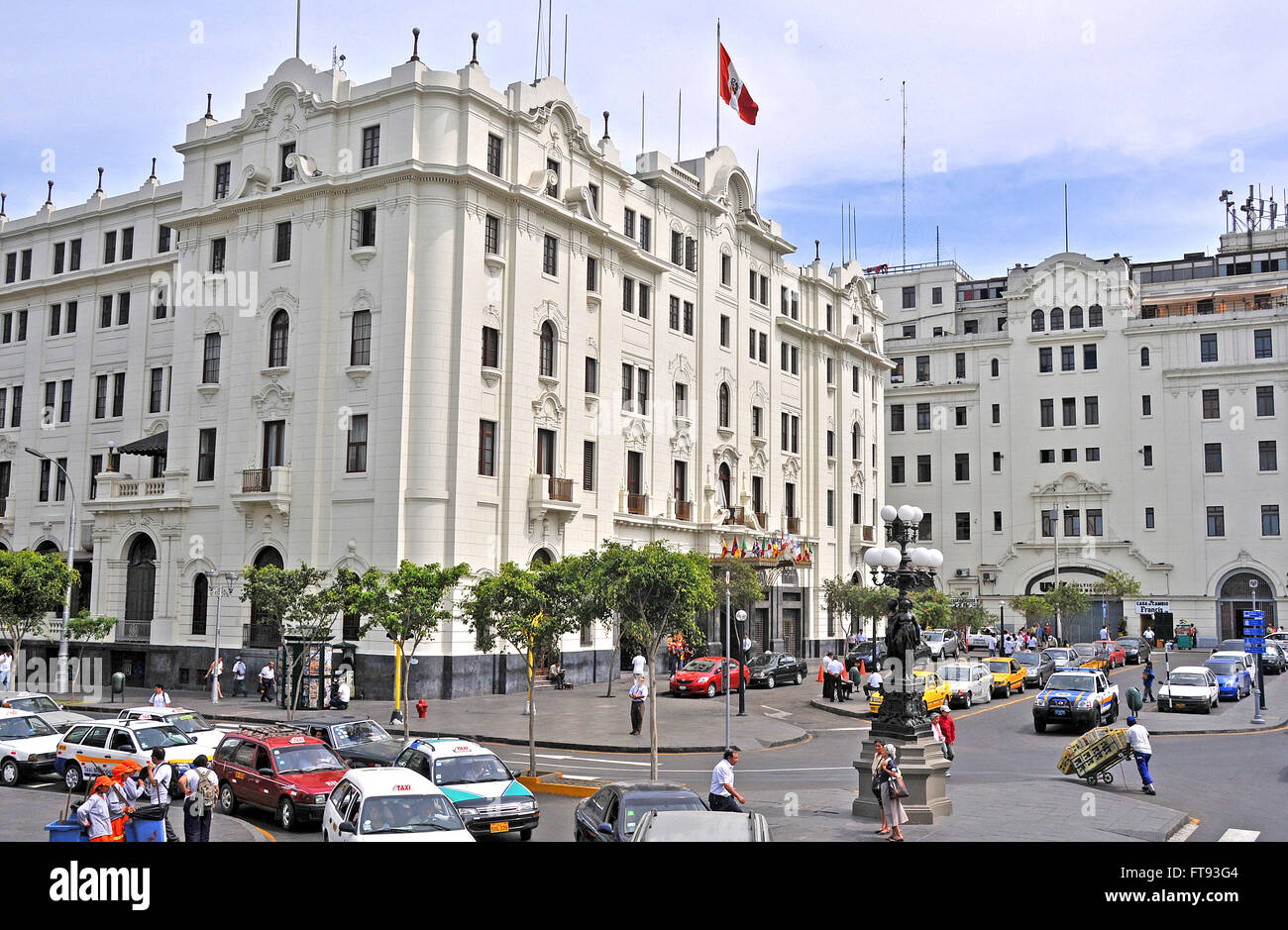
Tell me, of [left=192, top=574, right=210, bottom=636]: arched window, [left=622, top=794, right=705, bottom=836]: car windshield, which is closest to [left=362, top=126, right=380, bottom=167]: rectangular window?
[left=192, top=574, right=210, bottom=636]: arched window

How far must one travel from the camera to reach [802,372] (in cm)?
6750

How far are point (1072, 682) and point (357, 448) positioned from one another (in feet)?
88.5

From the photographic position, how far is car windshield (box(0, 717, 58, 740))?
24.1 m

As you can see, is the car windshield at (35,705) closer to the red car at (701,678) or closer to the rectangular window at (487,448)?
the rectangular window at (487,448)

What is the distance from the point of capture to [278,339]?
148ft

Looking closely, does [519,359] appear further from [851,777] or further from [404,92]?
[851,777]

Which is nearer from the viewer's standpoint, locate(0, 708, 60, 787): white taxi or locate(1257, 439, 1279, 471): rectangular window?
locate(0, 708, 60, 787): white taxi

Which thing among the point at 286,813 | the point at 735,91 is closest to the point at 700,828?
the point at 286,813

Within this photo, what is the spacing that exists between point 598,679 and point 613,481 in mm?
8953

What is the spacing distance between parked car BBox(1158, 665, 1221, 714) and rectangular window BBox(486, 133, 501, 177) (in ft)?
105

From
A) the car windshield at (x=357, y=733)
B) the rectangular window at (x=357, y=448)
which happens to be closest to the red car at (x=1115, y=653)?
the rectangular window at (x=357, y=448)

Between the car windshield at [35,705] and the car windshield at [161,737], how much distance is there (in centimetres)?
451

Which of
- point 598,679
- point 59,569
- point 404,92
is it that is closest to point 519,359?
point 404,92

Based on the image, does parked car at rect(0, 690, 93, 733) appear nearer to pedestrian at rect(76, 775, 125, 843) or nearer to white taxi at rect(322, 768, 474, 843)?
pedestrian at rect(76, 775, 125, 843)
